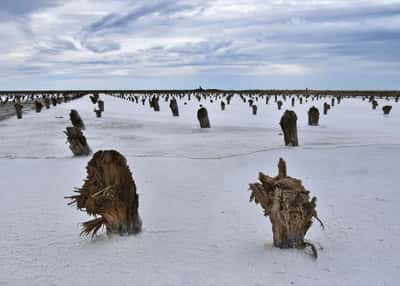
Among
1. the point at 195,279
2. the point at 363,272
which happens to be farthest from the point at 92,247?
the point at 363,272

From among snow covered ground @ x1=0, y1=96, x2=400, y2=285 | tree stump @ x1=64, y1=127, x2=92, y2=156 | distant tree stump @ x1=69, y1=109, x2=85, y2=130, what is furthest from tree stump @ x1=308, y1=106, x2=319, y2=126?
tree stump @ x1=64, y1=127, x2=92, y2=156

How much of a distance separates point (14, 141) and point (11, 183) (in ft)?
19.0

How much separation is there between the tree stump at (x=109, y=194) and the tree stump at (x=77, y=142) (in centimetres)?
529

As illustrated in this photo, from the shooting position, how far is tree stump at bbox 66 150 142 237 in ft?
12.8

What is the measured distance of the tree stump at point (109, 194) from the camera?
3904 mm

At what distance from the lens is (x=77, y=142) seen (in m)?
9.25

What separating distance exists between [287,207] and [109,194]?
1.61 meters

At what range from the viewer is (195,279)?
130 inches

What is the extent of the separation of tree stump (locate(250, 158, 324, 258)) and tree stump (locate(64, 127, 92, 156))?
20.4ft

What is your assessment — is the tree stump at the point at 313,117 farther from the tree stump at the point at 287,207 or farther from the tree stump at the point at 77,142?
the tree stump at the point at 287,207

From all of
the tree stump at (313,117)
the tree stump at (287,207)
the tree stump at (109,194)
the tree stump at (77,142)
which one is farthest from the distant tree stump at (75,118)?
the tree stump at (287,207)

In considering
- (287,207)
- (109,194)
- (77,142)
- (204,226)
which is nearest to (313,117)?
(77,142)

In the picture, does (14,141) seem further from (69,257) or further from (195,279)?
(195,279)

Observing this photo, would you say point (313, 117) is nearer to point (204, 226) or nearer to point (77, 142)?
point (77, 142)
